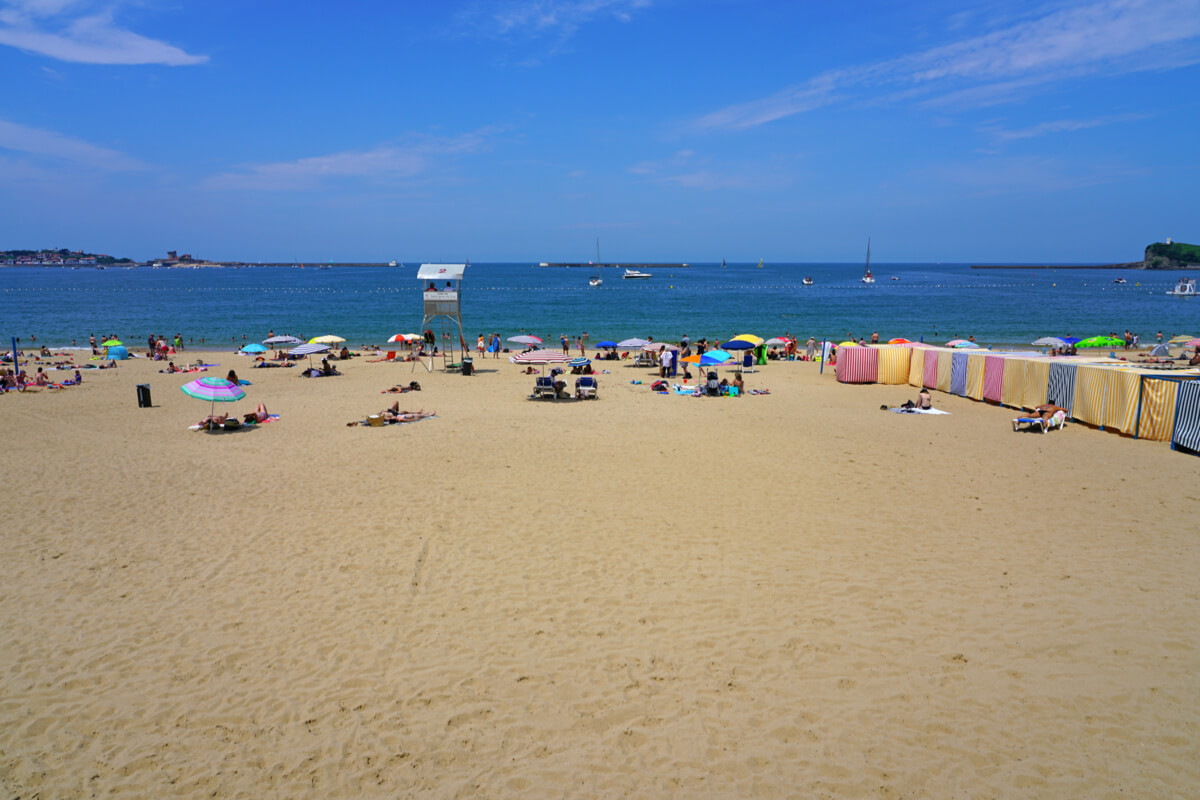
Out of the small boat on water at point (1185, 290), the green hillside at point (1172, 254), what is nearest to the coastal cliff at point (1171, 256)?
the green hillside at point (1172, 254)

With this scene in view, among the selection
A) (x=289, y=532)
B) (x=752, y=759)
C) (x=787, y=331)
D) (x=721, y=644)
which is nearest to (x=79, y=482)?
(x=289, y=532)

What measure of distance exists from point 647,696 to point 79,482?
414 inches

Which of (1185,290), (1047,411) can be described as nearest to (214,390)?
(1047,411)

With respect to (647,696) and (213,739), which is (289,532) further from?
(647,696)

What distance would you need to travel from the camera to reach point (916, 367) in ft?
69.8

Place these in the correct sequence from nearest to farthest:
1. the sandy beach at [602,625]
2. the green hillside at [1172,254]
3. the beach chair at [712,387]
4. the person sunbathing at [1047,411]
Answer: the sandy beach at [602,625] < the person sunbathing at [1047,411] < the beach chair at [712,387] < the green hillside at [1172,254]

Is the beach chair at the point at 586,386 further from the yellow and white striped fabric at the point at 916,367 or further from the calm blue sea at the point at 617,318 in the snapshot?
the calm blue sea at the point at 617,318

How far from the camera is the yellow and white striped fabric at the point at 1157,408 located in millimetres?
13008

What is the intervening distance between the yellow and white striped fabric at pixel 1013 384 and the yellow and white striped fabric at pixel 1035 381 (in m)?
0.11

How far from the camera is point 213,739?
15.7 ft

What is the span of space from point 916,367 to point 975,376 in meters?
2.92

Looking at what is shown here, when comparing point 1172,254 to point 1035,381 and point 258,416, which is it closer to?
point 1035,381

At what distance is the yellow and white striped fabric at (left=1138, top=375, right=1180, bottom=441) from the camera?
13.0m

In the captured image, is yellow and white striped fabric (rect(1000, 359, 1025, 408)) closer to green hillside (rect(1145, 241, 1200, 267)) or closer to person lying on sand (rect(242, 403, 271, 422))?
person lying on sand (rect(242, 403, 271, 422))
